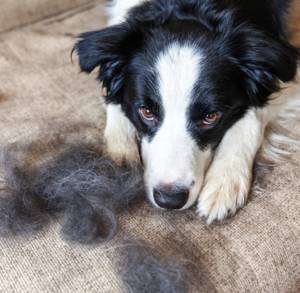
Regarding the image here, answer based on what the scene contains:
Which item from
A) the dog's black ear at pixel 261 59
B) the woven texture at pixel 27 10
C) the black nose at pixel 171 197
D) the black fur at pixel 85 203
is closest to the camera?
the black fur at pixel 85 203

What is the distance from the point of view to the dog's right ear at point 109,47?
1.56m

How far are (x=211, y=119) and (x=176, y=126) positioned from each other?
0.39ft

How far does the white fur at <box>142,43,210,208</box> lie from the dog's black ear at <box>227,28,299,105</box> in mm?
149

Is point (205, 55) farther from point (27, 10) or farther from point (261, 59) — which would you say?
point (27, 10)

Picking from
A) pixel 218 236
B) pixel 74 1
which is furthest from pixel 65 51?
pixel 218 236

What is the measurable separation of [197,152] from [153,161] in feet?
0.44

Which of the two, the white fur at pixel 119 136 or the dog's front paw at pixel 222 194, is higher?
the dog's front paw at pixel 222 194

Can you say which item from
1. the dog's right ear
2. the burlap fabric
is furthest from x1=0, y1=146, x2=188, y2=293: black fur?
the dog's right ear

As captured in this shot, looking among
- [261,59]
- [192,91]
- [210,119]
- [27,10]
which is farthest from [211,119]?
[27,10]

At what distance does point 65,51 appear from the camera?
2.10 metres

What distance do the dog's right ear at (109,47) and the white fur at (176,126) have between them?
151 mm

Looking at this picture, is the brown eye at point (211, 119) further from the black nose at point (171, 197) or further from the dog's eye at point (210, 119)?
the black nose at point (171, 197)

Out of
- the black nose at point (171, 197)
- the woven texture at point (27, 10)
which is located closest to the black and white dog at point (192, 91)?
the black nose at point (171, 197)

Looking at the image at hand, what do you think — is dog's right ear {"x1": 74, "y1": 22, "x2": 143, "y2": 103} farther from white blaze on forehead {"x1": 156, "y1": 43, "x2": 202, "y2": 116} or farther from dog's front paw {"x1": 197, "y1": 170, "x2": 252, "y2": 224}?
dog's front paw {"x1": 197, "y1": 170, "x2": 252, "y2": 224}
